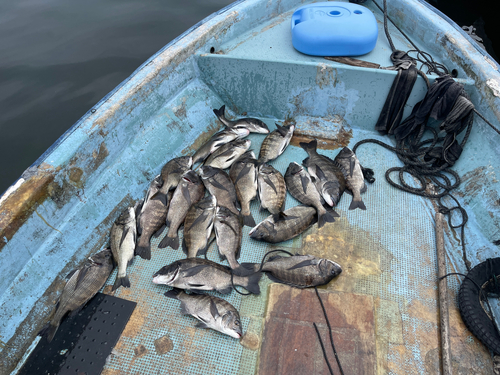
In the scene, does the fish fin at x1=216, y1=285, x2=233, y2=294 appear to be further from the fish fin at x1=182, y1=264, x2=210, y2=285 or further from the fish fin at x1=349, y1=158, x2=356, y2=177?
the fish fin at x1=349, y1=158, x2=356, y2=177

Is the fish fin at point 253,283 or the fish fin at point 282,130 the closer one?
the fish fin at point 253,283

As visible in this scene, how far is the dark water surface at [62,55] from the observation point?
5031 mm

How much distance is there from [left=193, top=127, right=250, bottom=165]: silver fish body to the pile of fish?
12 mm

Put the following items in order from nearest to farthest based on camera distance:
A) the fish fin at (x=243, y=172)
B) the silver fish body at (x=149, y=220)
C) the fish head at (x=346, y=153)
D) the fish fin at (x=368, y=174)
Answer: the silver fish body at (x=149, y=220)
the fish fin at (x=243, y=172)
the fish fin at (x=368, y=174)
the fish head at (x=346, y=153)

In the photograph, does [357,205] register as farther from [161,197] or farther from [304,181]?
[161,197]

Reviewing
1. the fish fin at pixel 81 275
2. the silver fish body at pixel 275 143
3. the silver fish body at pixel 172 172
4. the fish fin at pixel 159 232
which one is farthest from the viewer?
the silver fish body at pixel 275 143

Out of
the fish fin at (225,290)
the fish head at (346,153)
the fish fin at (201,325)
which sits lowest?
the fish fin at (201,325)

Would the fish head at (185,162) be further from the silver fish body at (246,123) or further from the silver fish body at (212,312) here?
the silver fish body at (212,312)

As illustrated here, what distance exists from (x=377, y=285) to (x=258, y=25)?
12.9 ft

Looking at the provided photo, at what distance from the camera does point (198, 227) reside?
289 centimetres

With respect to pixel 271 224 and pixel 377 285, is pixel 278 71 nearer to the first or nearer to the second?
pixel 271 224

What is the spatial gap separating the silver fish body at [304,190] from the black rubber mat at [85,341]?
1.94 m

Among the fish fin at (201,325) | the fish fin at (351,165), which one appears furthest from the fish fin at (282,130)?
the fish fin at (201,325)

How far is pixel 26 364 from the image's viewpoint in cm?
230
